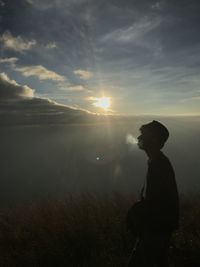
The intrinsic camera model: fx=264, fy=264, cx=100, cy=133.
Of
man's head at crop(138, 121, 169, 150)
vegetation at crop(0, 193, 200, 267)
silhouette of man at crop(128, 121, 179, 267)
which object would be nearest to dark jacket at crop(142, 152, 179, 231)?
silhouette of man at crop(128, 121, 179, 267)

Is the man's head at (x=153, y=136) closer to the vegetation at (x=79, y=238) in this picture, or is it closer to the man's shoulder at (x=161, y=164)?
the man's shoulder at (x=161, y=164)

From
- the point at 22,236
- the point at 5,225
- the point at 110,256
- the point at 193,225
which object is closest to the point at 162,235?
the point at 110,256

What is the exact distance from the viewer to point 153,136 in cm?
325

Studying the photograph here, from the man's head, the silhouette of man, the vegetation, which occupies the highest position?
the man's head

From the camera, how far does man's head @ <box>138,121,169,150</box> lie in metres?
3.26

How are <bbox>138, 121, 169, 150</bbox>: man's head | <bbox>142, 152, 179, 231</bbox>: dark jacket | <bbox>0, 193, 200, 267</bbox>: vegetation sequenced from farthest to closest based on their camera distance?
<bbox>0, 193, 200, 267</bbox>: vegetation → <bbox>138, 121, 169, 150</bbox>: man's head → <bbox>142, 152, 179, 231</bbox>: dark jacket

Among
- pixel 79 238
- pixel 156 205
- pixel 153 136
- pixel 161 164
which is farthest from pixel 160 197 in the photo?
pixel 79 238

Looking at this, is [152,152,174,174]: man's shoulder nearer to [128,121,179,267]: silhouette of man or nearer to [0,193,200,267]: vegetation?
[128,121,179,267]: silhouette of man

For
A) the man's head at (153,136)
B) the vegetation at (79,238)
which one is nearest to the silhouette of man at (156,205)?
the man's head at (153,136)

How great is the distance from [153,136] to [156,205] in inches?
32.3

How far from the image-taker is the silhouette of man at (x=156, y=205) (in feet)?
9.96

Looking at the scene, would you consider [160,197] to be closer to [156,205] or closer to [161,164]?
[156,205]

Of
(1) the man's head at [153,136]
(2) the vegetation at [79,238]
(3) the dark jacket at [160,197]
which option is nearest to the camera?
(3) the dark jacket at [160,197]

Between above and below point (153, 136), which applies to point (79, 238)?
below
